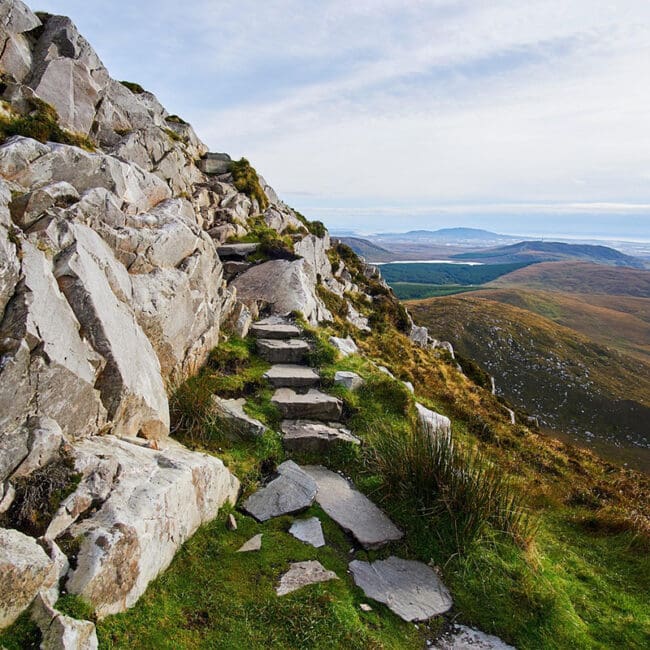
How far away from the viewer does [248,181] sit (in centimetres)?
2747

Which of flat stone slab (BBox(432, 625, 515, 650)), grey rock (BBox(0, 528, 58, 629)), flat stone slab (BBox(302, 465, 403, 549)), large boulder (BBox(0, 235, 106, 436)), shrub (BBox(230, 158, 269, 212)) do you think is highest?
shrub (BBox(230, 158, 269, 212))

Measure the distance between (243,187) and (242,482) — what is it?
851 inches

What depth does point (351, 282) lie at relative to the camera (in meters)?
33.5

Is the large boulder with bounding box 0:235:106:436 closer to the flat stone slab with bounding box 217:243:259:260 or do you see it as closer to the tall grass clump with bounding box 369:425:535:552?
the tall grass clump with bounding box 369:425:535:552

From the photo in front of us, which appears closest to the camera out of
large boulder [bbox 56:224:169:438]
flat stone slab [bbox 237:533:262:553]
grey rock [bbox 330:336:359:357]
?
flat stone slab [bbox 237:533:262:553]

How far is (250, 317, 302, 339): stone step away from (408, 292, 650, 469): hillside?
63.2 metres

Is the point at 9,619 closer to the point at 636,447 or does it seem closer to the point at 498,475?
the point at 498,475

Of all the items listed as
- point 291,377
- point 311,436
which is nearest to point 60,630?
point 311,436

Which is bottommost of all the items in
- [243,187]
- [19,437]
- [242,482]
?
[242,482]

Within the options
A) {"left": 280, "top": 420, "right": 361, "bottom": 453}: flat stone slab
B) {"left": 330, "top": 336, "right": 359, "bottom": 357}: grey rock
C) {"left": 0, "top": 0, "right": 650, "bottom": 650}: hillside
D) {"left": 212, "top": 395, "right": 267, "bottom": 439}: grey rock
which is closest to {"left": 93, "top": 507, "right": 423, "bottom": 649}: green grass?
{"left": 0, "top": 0, "right": 650, "bottom": 650}: hillside

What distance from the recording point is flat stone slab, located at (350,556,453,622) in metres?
6.64

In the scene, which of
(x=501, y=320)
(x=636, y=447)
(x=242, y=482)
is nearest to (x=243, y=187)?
(x=242, y=482)

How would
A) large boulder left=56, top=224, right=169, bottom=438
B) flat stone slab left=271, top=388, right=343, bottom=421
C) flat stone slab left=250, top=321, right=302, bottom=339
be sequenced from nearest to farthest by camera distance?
large boulder left=56, top=224, right=169, bottom=438 < flat stone slab left=271, top=388, right=343, bottom=421 < flat stone slab left=250, top=321, right=302, bottom=339

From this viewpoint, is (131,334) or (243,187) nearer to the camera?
(131,334)
